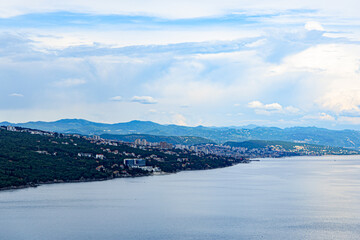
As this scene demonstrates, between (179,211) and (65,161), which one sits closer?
(179,211)

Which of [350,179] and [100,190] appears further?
[350,179]

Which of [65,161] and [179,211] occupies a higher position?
[65,161]

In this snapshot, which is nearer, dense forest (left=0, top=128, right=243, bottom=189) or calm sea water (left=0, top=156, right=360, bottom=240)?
calm sea water (left=0, top=156, right=360, bottom=240)

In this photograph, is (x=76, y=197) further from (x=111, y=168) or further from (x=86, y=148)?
(x=86, y=148)

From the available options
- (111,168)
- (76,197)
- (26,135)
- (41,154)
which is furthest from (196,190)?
(26,135)
